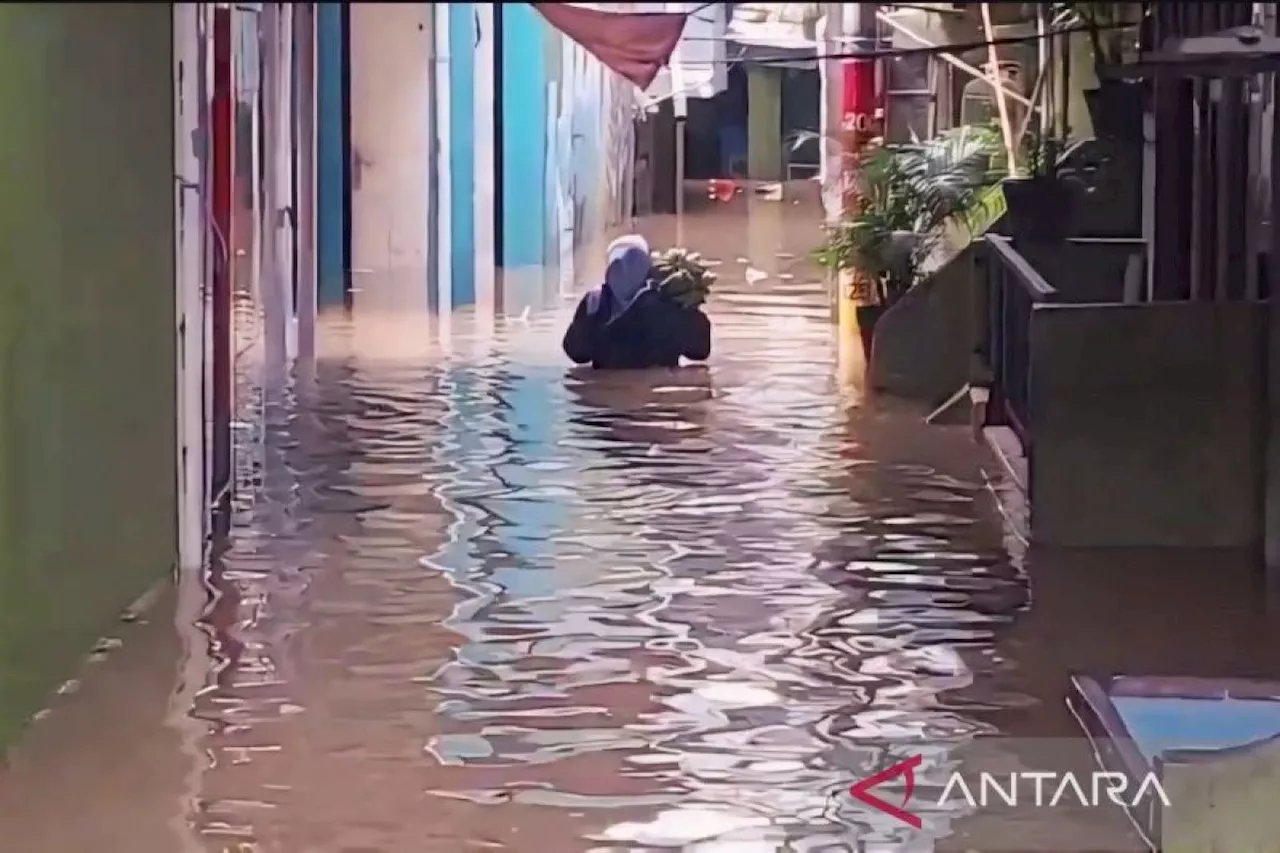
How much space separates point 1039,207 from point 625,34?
187cm

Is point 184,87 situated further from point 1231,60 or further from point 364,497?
point 1231,60

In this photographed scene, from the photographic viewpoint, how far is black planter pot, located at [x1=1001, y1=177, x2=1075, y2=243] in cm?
889

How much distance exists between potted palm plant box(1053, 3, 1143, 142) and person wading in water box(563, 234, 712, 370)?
220 centimetres

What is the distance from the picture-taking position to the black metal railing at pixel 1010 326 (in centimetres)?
716

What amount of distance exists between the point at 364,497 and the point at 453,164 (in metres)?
6.84

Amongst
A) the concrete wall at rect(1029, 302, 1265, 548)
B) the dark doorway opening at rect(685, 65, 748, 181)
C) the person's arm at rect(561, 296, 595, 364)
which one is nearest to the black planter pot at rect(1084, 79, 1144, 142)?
the person's arm at rect(561, 296, 595, 364)

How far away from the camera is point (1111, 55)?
887 centimetres

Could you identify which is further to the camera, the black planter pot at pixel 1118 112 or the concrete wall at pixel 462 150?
the concrete wall at pixel 462 150

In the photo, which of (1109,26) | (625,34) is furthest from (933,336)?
(625,34)

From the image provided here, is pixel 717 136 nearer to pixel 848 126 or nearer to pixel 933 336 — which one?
pixel 848 126

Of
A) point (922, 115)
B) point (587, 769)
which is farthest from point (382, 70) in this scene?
point (587, 769)

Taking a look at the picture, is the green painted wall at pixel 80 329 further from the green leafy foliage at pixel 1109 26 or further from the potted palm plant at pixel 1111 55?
the green leafy foliage at pixel 1109 26

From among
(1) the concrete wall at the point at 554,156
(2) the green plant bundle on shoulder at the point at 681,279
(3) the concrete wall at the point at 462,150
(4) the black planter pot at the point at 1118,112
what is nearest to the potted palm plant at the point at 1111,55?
(4) the black planter pot at the point at 1118,112

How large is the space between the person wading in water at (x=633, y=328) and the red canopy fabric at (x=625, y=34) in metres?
2.28
